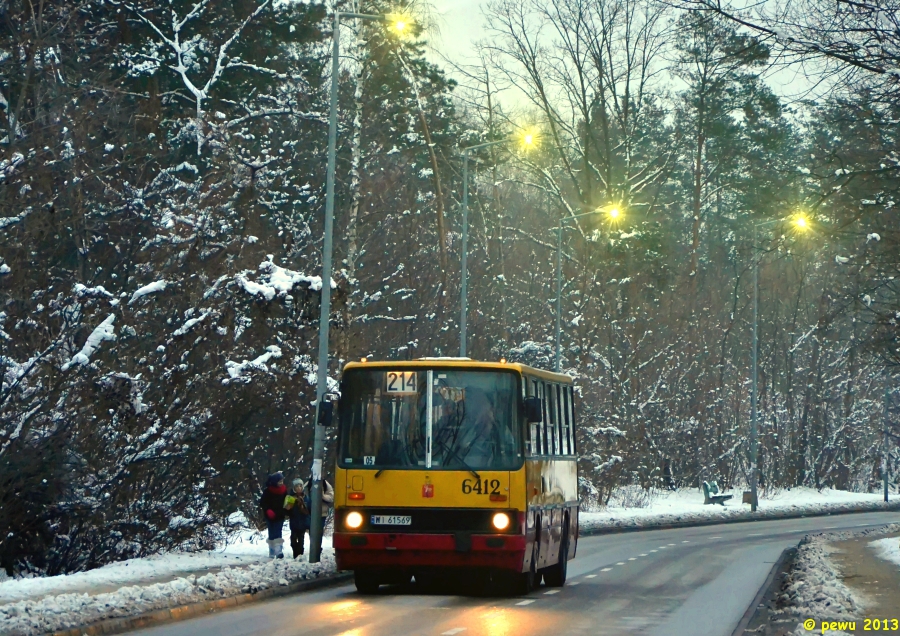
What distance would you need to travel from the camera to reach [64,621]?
13461 millimetres

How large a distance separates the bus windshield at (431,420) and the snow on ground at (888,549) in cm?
862

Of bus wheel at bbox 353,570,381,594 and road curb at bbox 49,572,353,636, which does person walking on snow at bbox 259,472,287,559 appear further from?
bus wheel at bbox 353,570,381,594

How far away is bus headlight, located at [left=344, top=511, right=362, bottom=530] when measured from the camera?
1858 centimetres

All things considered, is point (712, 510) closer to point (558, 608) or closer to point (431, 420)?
point (431, 420)

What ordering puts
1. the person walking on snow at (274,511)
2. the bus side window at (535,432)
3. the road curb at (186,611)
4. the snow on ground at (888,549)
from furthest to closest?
the snow on ground at (888,549)
the person walking on snow at (274,511)
the bus side window at (535,432)
the road curb at (186,611)

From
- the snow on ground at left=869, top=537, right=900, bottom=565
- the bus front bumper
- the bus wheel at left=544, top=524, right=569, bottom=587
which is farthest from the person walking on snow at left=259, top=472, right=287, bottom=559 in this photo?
the snow on ground at left=869, top=537, right=900, bottom=565

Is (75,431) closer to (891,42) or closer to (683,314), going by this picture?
(891,42)

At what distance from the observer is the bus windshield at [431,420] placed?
61.4 ft

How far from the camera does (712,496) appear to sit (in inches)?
2122

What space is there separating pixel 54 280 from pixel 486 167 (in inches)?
1099

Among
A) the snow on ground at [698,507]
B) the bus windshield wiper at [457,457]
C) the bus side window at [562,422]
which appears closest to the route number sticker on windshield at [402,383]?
the bus windshield wiper at [457,457]

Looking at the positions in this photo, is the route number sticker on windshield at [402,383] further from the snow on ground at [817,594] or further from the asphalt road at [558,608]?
the snow on ground at [817,594]

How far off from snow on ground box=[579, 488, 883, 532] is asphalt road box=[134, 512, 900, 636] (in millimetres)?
15960

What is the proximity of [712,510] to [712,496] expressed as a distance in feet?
9.58
